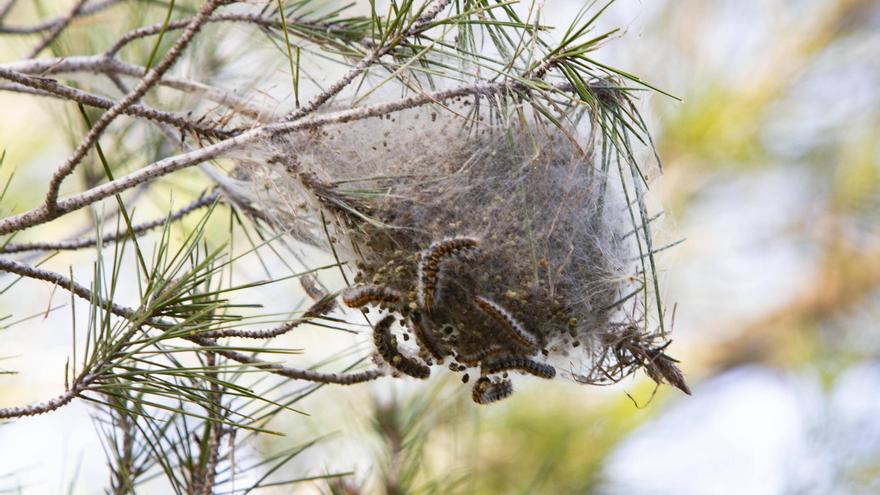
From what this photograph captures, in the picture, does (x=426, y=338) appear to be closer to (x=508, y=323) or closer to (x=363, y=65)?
(x=508, y=323)

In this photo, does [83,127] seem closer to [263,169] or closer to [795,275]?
[263,169]

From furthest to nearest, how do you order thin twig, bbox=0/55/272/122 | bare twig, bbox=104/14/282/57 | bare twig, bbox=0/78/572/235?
bare twig, bbox=104/14/282/57 < thin twig, bbox=0/55/272/122 < bare twig, bbox=0/78/572/235

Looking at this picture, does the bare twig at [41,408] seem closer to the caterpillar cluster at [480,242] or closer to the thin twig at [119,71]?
the caterpillar cluster at [480,242]

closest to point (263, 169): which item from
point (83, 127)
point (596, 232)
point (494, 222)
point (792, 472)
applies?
point (494, 222)

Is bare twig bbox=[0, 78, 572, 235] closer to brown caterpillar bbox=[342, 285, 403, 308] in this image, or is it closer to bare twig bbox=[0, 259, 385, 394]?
bare twig bbox=[0, 259, 385, 394]

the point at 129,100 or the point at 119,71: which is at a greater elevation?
the point at 119,71

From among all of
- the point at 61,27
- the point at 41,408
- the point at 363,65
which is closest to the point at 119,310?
the point at 41,408

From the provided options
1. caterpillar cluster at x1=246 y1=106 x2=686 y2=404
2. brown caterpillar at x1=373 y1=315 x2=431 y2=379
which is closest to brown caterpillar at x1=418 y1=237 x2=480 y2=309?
caterpillar cluster at x1=246 y1=106 x2=686 y2=404

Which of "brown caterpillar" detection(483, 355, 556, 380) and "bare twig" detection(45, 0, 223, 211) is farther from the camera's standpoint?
"brown caterpillar" detection(483, 355, 556, 380)
